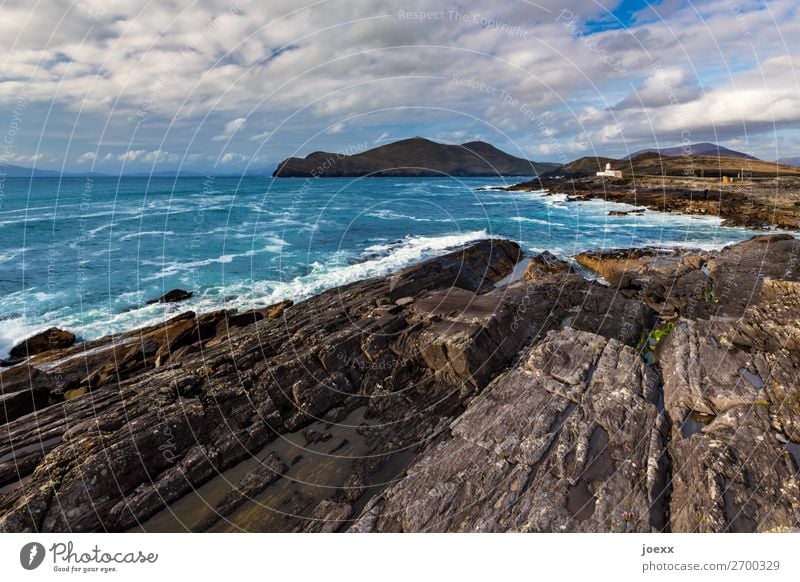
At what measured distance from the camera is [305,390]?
13.1 m

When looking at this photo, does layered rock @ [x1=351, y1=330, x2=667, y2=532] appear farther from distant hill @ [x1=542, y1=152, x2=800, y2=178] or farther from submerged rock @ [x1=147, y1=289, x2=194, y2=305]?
distant hill @ [x1=542, y1=152, x2=800, y2=178]

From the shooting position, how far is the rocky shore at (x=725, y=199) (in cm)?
4934

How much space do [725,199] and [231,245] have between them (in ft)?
266

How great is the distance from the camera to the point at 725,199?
Answer: 210ft


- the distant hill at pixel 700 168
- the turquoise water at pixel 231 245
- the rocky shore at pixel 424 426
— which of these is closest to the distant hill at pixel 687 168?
the distant hill at pixel 700 168

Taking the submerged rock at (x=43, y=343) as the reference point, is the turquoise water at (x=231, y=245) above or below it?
above

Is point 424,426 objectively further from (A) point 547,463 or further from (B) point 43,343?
(B) point 43,343

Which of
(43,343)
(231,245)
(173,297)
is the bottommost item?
(43,343)

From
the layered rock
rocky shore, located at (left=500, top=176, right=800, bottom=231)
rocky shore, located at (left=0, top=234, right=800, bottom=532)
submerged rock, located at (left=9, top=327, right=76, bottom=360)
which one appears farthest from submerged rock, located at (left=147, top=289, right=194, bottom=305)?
rocky shore, located at (left=500, top=176, right=800, bottom=231)

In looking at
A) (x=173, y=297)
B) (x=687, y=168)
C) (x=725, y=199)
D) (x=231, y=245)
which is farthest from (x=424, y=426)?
(x=687, y=168)

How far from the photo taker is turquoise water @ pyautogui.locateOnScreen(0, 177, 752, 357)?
2597 centimetres

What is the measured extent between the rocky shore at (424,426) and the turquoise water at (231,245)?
8.35 meters

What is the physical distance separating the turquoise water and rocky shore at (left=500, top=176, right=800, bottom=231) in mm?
4952

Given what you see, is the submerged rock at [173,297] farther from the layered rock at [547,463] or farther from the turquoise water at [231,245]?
the layered rock at [547,463]
